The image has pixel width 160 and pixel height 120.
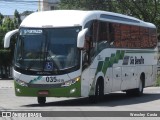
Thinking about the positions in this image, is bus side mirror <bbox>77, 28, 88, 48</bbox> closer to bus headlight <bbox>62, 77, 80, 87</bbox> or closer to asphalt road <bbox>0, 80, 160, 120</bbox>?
bus headlight <bbox>62, 77, 80, 87</bbox>

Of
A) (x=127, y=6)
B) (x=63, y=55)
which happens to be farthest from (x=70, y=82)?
(x=127, y=6)

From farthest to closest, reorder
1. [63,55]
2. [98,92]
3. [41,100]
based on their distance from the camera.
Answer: [41,100], [98,92], [63,55]

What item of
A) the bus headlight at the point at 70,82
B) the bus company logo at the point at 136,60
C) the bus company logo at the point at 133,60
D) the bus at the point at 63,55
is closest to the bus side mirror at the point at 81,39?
the bus at the point at 63,55

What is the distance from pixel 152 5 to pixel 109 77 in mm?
36846

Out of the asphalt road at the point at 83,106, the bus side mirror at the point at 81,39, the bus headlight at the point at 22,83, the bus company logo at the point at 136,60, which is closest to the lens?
the asphalt road at the point at 83,106

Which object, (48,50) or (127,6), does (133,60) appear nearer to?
(48,50)

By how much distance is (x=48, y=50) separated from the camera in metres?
19.5

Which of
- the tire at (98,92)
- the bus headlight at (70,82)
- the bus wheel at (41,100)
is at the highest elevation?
the bus headlight at (70,82)

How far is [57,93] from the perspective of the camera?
19234 mm

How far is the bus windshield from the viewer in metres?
19.2

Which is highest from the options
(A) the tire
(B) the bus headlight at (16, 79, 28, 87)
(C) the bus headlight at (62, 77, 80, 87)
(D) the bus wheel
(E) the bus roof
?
(E) the bus roof

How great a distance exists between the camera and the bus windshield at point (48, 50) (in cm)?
1923

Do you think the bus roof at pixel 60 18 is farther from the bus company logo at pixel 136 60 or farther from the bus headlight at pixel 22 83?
the bus company logo at pixel 136 60

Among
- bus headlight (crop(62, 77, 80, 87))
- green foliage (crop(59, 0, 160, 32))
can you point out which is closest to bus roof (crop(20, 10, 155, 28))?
bus headlight (crop(62, 77, 80, 87))
